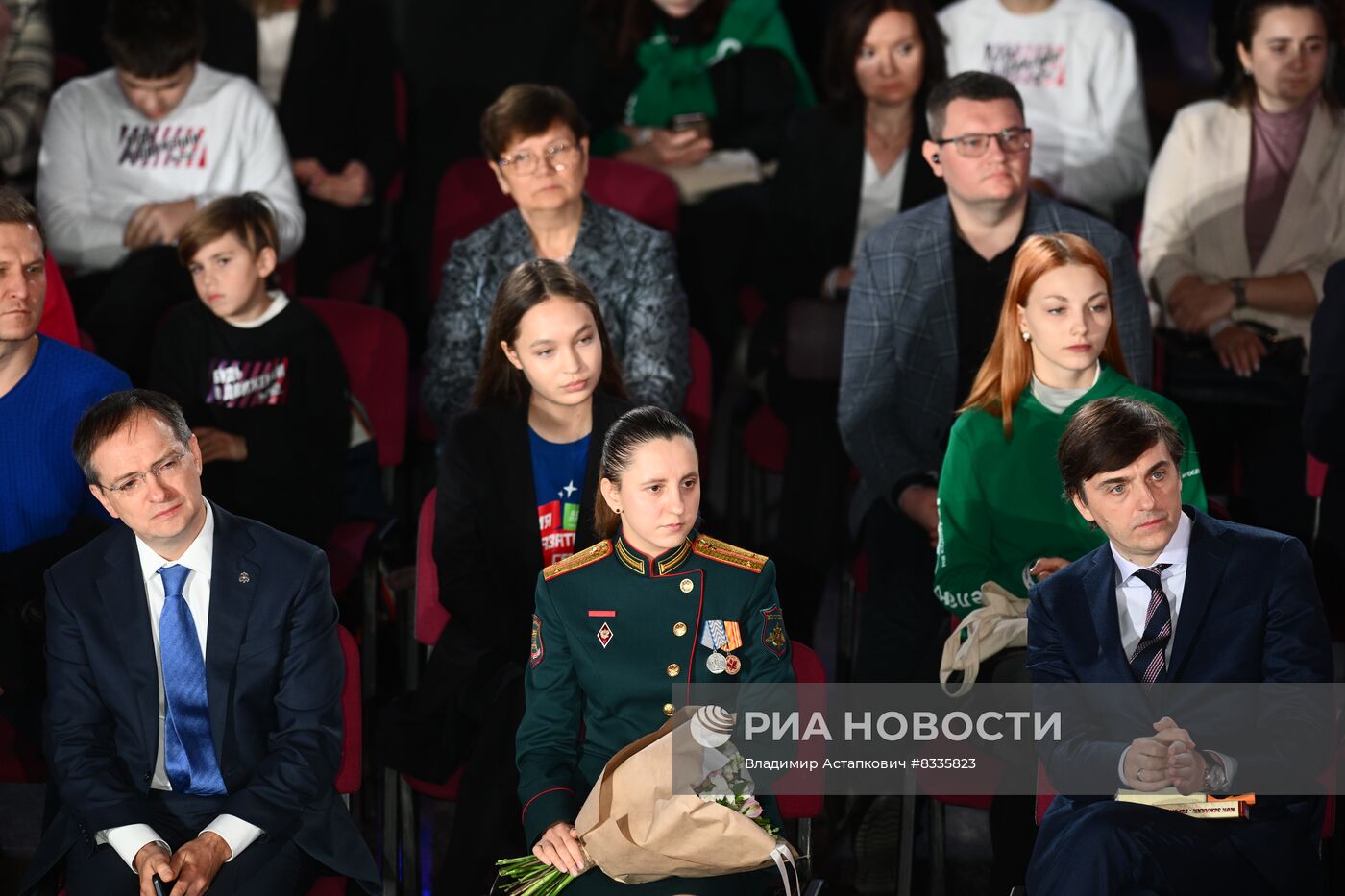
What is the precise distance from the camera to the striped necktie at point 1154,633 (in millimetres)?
2852

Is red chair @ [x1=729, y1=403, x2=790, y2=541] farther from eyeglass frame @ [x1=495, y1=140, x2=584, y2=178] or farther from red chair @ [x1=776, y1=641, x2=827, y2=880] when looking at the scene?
red chair @ [x1=776, y1=641, x2=827, y2=880]

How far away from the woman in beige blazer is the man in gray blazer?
621 millimetres

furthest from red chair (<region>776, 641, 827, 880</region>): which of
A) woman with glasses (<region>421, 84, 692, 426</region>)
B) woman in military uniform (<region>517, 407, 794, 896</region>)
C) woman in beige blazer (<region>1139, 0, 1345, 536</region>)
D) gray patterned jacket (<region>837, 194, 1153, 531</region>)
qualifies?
woman in beige blazer (<region>1139, 0, 1345, 536</region>)

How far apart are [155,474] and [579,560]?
0.74 metres

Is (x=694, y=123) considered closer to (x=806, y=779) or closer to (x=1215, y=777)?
(x=806, y=779)

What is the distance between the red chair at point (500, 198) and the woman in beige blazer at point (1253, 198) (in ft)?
4.31

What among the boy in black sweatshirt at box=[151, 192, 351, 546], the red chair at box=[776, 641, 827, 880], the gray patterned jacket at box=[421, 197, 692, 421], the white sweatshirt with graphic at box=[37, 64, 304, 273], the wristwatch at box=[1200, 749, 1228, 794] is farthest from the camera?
the white sweatshirt with graphic at box=[37, 64, 304, 273]

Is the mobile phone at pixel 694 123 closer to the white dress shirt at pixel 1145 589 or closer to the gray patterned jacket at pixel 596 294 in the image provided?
the gray patterned jacket at pixel 596 294

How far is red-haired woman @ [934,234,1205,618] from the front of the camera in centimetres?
335

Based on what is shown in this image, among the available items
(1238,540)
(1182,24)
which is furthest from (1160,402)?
(1182,24)

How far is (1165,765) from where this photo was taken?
2.70 meters

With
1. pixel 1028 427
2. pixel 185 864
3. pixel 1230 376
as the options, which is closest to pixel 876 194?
pixel 1230 376

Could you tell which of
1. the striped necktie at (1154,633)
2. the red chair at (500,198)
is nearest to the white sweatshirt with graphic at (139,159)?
the red chair at (500,198)

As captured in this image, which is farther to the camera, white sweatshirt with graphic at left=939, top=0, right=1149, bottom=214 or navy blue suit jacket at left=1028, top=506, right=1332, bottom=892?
white sweatshirt with graphic at left=939, top=0, right=1149, bottom=214
